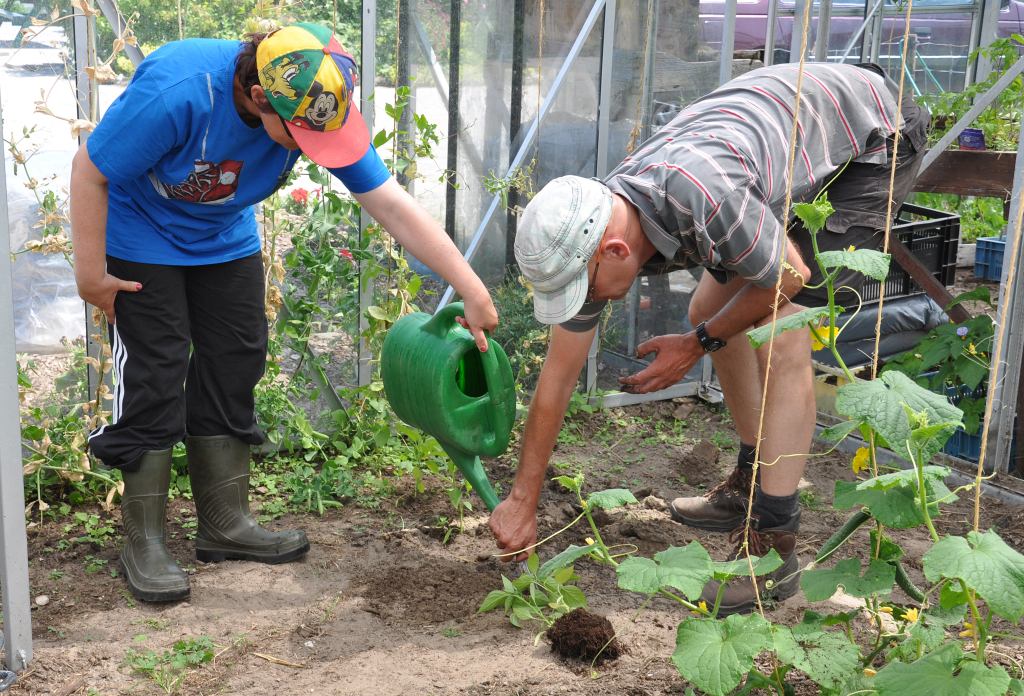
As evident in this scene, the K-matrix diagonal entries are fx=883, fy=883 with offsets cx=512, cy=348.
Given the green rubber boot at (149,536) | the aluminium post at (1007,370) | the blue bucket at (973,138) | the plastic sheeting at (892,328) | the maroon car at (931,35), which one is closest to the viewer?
the green rubber boot at (149,536)

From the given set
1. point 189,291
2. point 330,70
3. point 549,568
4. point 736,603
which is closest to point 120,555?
point 189,291

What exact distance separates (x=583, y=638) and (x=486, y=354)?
68 centimetres

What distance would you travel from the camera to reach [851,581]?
1.52 m

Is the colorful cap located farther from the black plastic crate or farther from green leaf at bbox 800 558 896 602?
the black plastic crate

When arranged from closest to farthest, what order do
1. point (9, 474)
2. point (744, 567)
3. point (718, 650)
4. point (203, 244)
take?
point (718, 650)
point (744, 567)
point (9, 474)
point (203, 244)

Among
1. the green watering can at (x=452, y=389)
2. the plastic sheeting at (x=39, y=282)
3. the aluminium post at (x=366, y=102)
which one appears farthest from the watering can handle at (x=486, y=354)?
the plastic sheeting at (x=39, y=282)

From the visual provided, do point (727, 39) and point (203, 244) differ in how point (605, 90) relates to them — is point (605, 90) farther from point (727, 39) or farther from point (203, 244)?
point (203, 244)

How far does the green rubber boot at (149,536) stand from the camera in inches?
87.8

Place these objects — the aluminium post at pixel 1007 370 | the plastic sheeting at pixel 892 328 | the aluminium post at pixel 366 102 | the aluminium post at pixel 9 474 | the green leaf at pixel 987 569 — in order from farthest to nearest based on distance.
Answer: the plastic sheeting at pixel 892 328, the aluminium post at pixel 366 102, the aluminium post at pixel 1007 370, the aluminium post at pixel 9 474, the green leaf at pixel 987 569

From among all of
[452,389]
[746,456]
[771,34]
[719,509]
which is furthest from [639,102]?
[452,389]

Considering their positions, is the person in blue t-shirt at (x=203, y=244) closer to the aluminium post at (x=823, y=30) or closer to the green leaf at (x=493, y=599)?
the green leaf at (x=493, y=599)

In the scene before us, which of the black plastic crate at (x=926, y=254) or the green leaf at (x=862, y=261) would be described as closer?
the green leaf at (x=862, y=261)

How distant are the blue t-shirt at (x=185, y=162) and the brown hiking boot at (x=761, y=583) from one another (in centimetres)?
127

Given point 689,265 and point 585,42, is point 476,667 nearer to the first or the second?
point 689,265
